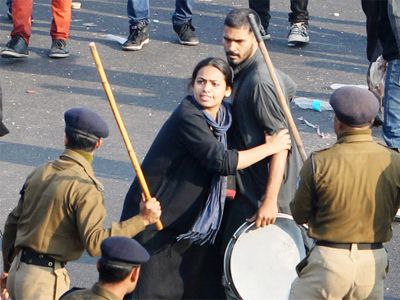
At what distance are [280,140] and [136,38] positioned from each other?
17.7 feet

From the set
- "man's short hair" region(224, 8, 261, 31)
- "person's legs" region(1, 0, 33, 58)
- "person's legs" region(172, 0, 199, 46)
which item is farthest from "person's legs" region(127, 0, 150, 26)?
"man's short hair" region(224, 8, 261, 31)

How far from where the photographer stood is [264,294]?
251 inches

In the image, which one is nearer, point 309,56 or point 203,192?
point 203,192

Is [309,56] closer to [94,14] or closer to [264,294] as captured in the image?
[94,14]

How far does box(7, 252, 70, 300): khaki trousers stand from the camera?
5.54 m

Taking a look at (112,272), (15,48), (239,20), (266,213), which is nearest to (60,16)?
(15,48)

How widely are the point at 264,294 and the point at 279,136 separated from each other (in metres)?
0.90

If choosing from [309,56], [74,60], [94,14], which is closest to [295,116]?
[309,56]

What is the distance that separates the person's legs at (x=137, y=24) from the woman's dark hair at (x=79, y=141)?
5720mm

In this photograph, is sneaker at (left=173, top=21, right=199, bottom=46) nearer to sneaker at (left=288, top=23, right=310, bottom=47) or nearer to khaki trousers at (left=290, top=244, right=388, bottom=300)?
sneaker at (left=288, top=23, right=310, bottom=47)

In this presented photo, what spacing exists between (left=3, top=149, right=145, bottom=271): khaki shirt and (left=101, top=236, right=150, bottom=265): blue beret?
0.68m

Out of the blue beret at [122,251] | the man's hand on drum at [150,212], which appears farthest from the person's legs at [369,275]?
the blue beret at [122,251]

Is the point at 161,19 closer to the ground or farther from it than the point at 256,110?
closer to the ground

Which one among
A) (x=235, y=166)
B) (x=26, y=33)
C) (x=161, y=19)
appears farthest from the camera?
(x=161, y=19)
